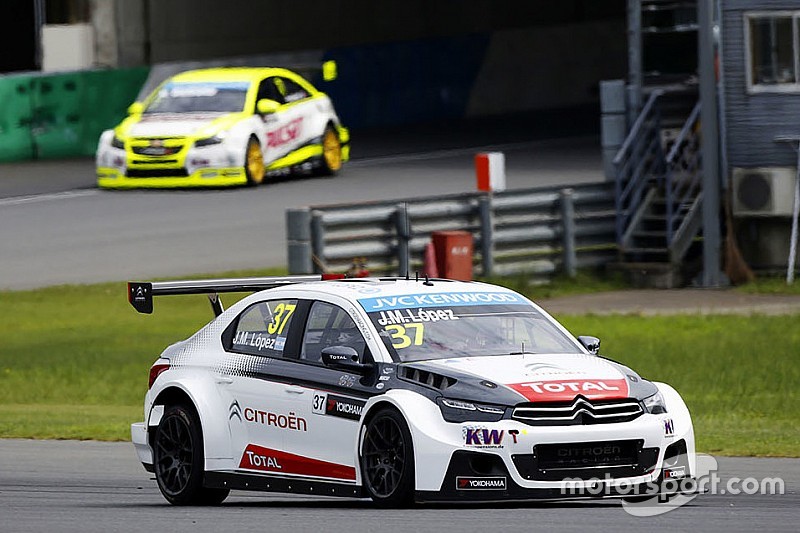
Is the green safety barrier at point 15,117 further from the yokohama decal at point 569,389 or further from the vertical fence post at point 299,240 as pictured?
the yokohama decal at point 569,389

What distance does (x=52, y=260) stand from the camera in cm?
2614

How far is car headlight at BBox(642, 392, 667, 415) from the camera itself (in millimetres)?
11109

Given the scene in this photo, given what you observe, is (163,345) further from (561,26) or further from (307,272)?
(561,26)

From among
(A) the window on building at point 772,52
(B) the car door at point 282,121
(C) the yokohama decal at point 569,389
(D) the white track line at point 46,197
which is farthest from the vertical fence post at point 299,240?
(C) the yokohama decal at point 569,389

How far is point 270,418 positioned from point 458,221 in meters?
14.2

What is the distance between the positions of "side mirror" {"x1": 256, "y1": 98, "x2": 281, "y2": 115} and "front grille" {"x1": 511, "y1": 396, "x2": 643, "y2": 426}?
2100cm

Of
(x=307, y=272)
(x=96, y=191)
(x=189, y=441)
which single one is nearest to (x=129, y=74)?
(x=96, y=191)

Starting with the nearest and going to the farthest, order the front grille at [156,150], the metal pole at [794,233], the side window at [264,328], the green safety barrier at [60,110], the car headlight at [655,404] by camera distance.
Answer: the car headlight at [655,404] < the side window at [264,328] < the metal pole at [794,233] < the front grille at [156,150] < the green safety barrier at [60,110]

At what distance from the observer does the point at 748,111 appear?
27.2 metres

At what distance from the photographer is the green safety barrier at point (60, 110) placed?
3475 cm

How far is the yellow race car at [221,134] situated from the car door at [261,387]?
1827 cm

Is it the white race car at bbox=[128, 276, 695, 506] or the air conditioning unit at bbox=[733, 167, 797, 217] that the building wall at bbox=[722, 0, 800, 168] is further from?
the white race car at bbox=[128, 276, 695, 506]

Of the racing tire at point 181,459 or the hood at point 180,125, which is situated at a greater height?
the hood at point 180,125

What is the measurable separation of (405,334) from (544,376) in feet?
3.30
